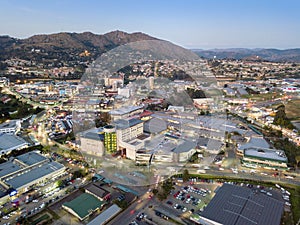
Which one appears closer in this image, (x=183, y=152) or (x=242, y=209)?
(x=242, y=209)

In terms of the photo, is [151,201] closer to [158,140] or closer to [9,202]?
[158,140]

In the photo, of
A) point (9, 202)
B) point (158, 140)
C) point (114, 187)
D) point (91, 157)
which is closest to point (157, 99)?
point (158, 140)

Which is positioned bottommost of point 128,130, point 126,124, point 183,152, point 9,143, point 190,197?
point 190,197

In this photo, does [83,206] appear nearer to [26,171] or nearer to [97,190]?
[97,190]

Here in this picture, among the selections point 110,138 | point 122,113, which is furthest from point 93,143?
point 122,113

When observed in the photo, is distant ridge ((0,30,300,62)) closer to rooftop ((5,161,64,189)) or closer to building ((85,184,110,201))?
rooftop ((5,161,64,189))

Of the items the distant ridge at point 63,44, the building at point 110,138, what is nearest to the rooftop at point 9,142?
the building at point 110,138

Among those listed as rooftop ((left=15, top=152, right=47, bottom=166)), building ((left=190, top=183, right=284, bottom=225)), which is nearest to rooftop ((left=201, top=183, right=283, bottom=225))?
building ((left=190, top=183, right=284, bottom=225))
